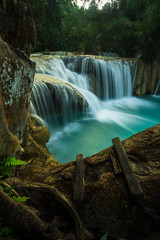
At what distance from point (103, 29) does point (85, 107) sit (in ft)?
60.4

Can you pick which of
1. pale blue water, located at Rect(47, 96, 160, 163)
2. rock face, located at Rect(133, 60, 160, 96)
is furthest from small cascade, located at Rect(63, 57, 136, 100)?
pale blue water, located at Rect(47, 96, 160, 163)

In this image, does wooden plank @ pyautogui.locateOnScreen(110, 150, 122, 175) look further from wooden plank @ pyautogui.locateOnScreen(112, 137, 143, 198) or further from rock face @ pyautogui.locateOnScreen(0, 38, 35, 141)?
rock face @ pyautogui.locateOnScreen(0, 38, 35, 141)

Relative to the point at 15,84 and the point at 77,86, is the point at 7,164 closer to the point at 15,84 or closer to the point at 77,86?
the point at 15,84

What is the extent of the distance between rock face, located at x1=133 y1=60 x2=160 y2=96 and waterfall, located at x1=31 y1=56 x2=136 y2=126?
0.58m

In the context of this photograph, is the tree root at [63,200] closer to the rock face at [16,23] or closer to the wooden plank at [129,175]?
the wooden plank at [129,175]

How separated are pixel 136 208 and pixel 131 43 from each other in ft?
60.6

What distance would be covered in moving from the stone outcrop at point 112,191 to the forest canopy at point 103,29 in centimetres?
1229

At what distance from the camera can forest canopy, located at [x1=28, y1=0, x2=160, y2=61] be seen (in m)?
11.6

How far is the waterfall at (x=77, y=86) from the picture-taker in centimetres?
615

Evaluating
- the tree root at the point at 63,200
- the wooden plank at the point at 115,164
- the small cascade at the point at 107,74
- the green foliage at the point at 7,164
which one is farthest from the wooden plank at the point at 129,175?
the small cascade at the point at 107,74

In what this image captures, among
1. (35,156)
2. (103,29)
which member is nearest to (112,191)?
(35,156)

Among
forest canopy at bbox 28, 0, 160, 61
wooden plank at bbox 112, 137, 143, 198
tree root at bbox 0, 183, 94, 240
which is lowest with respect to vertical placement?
tree root at bbox 0, 183, 94, 240

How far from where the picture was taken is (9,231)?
1270 mm

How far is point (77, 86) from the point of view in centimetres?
947
